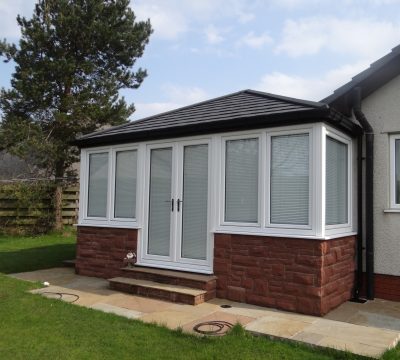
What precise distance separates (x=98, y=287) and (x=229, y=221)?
2.61m

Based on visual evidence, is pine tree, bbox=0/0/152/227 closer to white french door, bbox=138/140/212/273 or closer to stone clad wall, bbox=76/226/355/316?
white french door, bbox=138/140/212/273

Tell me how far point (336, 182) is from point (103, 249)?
4446 millimetres

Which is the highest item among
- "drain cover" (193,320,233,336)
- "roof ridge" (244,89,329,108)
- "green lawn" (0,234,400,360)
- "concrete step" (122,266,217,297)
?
"roof ridge" (244,89,329,108)

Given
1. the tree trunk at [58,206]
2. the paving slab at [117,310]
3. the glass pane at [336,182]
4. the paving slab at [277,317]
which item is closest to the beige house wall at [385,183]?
the glass pane at [336,182]

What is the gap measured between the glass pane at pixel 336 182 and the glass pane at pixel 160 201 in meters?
2.68

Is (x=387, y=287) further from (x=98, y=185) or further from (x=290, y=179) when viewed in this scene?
(x=98, y=185)

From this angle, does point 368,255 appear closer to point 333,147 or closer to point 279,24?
point 333,147

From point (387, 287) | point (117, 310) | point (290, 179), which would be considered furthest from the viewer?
point (387, 287)

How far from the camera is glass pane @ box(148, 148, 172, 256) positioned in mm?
7250

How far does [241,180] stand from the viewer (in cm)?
647

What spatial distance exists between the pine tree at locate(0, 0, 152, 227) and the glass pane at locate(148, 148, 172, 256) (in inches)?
345

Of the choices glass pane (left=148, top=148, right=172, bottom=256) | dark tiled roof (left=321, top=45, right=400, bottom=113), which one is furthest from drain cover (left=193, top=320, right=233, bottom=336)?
dark tiled roof (left=321, top=45, right=400, bottom=113)


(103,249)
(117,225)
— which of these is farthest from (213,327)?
(103,249)

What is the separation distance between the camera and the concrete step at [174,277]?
6.36m
